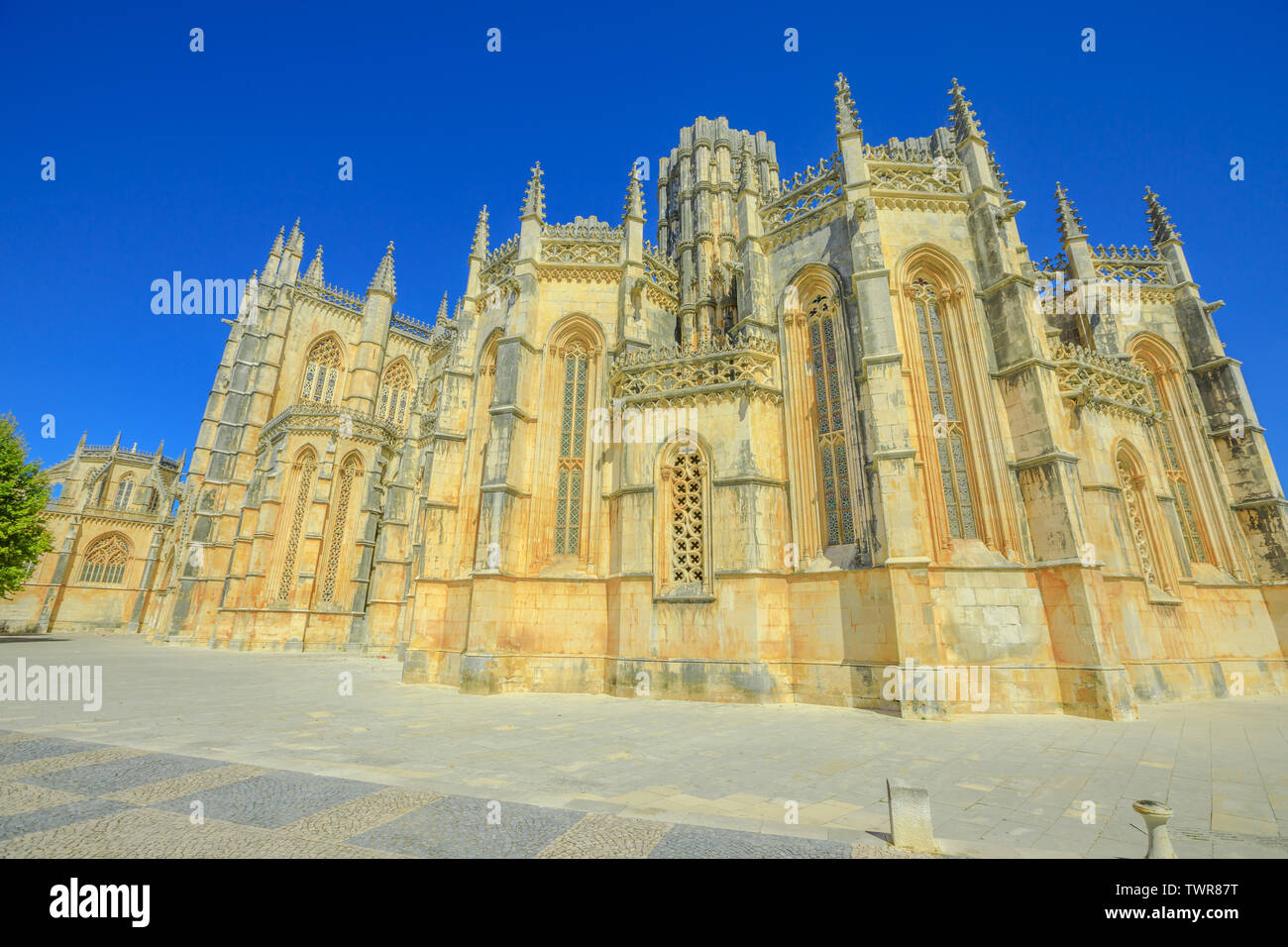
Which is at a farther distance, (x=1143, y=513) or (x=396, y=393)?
(x=396, y=393)

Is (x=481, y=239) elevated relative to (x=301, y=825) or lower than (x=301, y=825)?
elevated

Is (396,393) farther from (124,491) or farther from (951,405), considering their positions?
(951,405)

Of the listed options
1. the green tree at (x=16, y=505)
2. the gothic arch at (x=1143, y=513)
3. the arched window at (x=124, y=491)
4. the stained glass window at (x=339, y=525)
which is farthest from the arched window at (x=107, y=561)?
the gothic arch at (x=1143, y=513)

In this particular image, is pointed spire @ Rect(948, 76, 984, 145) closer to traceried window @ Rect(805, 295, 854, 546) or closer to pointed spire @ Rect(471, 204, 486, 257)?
traceried window @ Rect(805, 295, 854, 546)

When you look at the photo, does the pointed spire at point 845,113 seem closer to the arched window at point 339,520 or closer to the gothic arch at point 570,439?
the gothic arch at point 570,439

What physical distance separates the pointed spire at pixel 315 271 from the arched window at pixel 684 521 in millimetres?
36393

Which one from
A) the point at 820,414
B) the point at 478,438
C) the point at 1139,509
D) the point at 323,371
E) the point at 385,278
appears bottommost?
the point at 1139,509

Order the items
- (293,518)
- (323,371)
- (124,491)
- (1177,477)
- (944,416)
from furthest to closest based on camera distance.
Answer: (124,491) → (323,371) → (293,518) → (1177,477) → (944,416)

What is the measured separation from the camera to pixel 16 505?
2416 cm

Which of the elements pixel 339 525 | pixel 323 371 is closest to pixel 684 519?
pixel 339 525

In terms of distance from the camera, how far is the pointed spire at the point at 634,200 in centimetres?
1789

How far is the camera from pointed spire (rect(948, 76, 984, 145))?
15.4 meters

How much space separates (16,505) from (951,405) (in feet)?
125
